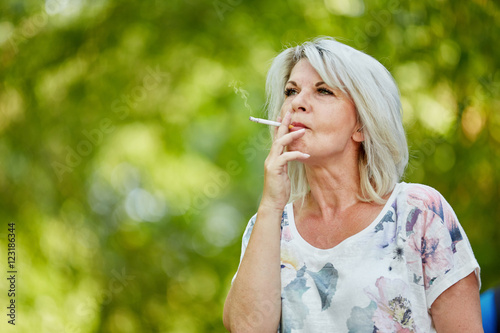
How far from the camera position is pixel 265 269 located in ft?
4.33

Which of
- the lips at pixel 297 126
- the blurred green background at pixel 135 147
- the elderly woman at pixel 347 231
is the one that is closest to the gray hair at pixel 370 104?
the elderly woman at pixel 347 231

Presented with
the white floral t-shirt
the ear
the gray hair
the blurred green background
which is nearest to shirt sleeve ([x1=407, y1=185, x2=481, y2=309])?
the white floral t-shirt

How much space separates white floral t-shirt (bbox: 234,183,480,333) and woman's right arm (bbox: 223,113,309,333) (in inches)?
2.1

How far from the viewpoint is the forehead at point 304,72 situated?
1.43m

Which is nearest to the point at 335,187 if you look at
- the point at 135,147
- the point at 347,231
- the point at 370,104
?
the point at 347,231

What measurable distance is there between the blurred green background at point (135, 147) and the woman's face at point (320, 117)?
6.54 feet

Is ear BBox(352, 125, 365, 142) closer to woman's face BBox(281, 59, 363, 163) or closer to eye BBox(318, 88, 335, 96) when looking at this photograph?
woman's face BBox(281, 59, 363, 163)

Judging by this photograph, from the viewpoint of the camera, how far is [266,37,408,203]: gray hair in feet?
4.55

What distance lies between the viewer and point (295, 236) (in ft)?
4.69

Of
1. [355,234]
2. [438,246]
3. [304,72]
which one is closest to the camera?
[438,246]

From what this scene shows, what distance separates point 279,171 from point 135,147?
238 cm

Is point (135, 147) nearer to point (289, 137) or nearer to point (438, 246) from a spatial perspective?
point (289, 137)

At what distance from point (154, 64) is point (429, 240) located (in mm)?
2784

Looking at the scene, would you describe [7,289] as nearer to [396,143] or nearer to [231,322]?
[231,322]
